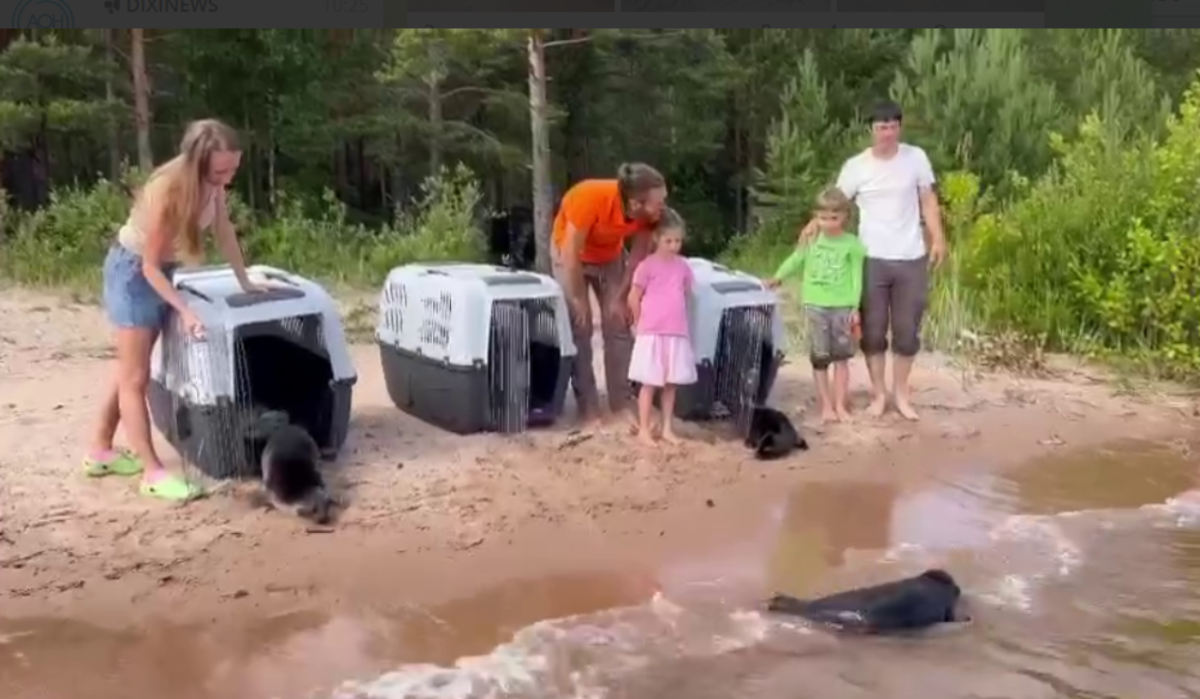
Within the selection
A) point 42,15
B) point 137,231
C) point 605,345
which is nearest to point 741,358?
point 605,345

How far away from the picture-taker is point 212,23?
1695cm

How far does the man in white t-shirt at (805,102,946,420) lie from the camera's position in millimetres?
7172

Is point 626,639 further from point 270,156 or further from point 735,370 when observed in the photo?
point 270,156

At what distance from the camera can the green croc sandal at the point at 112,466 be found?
20.1 ft

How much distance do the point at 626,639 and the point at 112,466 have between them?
8.95 feet

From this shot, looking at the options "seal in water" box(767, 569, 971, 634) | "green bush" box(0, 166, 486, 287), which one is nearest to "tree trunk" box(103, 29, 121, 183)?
"green bush" box(0, 166, 486, 287)

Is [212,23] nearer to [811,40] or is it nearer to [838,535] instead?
[811,40]

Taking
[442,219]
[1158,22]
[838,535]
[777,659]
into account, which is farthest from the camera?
[1158,22]

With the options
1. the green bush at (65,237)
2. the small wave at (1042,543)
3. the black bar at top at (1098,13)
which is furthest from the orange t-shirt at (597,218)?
the black bar at top at (1098,13)

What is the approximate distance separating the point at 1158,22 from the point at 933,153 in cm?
549

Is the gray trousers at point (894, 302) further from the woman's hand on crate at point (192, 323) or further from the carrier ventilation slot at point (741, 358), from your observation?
the woman's hand on crate at point (192, 323)

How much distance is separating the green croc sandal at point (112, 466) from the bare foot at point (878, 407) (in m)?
3.89

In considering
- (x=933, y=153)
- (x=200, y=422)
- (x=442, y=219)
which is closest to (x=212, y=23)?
(x=442, y=219)

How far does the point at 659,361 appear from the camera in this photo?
22.2 feet
